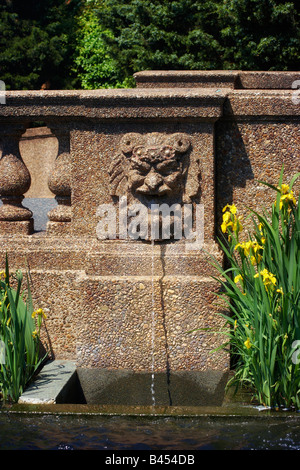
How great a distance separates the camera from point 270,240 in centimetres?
383

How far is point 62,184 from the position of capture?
477 centimetres

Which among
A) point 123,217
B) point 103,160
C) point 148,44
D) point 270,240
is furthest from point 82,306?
point 148,44

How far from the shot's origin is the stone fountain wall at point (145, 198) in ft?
14.3

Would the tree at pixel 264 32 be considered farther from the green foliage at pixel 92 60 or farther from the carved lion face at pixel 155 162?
the carved lion face at pixel 155 162

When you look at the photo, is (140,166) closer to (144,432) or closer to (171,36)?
(144,432)

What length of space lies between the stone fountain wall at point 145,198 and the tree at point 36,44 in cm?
1570

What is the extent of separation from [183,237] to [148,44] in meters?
11.4

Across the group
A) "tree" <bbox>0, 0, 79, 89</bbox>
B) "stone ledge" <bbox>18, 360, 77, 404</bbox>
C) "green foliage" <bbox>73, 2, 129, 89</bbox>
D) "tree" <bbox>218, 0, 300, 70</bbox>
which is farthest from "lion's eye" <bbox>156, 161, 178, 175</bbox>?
"tree" <bbox>0, 0, 79, 89</bbox>

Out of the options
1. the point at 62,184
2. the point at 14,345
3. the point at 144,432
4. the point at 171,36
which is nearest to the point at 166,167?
the point at 62,184

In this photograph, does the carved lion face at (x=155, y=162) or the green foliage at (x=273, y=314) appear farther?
the carved lion face at (x=155, y=162)

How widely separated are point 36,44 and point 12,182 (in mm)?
16631

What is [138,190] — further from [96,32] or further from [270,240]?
[96,32]

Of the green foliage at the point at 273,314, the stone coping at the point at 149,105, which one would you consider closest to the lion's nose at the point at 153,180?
the stone coping at the point at 149,105
